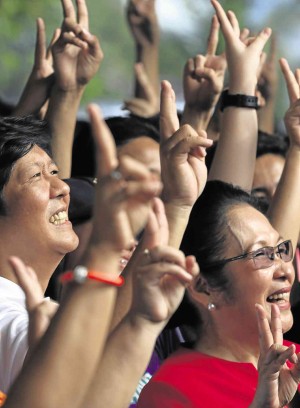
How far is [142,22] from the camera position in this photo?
4.51 m

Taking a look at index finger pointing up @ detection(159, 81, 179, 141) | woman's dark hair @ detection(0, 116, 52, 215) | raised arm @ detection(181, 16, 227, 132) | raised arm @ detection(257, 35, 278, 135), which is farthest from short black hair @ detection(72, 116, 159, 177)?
index finger pointing up @ detection(159, 81, 179, 141)

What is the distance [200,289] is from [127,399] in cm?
96

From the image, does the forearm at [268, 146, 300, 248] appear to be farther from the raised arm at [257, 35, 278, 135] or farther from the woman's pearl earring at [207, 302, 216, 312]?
the raised arm at [257, 35, 278, 135]

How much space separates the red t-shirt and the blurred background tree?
2153 millimetres

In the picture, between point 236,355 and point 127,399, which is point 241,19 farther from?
point 127,399

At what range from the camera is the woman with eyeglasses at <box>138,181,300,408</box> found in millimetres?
2494

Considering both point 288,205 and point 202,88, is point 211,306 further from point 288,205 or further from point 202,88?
point 202,88

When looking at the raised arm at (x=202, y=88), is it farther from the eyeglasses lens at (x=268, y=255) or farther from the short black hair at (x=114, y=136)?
the eyeglasses lens at (x=268, y=255)

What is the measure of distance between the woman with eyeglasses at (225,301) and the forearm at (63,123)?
0.53 metres

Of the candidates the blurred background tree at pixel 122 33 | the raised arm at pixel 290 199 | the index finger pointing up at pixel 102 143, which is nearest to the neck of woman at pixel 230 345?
the raised arm at pixel 290 199

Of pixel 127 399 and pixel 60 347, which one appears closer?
pixel 60 347

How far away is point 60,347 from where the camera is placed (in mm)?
1616

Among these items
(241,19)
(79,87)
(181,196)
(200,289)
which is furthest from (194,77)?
(241,19)

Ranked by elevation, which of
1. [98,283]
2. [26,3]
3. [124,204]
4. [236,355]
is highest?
[124,204]
